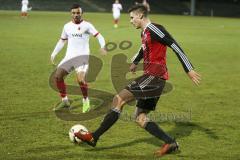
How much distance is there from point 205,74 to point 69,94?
597 centimetres

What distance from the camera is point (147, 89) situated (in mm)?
7590

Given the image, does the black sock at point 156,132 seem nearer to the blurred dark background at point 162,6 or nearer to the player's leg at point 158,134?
the player's leg at point 158,134

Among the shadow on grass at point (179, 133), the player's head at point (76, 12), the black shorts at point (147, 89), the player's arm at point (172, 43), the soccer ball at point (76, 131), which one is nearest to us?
the player's arm at point (172, 43)

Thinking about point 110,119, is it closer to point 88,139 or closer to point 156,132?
point 88,139

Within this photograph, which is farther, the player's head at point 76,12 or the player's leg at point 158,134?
the player's head at point 76,12

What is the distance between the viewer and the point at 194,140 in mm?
8766

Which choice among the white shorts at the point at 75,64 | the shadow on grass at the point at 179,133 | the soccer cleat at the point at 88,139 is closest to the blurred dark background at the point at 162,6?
the white shorts at the point at 75,64

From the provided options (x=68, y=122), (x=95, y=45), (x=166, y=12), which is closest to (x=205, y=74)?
(x=68, y=122)

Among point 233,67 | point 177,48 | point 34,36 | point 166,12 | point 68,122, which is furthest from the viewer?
point 166,12

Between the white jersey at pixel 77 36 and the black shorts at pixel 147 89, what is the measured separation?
11.5 ft

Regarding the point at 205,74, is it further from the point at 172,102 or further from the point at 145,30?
the point at 145,30

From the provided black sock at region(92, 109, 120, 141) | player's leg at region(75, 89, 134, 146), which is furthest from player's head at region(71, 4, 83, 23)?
black sock at region(92, 109, 120, 141)

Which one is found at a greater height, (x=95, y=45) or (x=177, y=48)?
(x=177, y=48)

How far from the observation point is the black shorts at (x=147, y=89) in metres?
7.58
